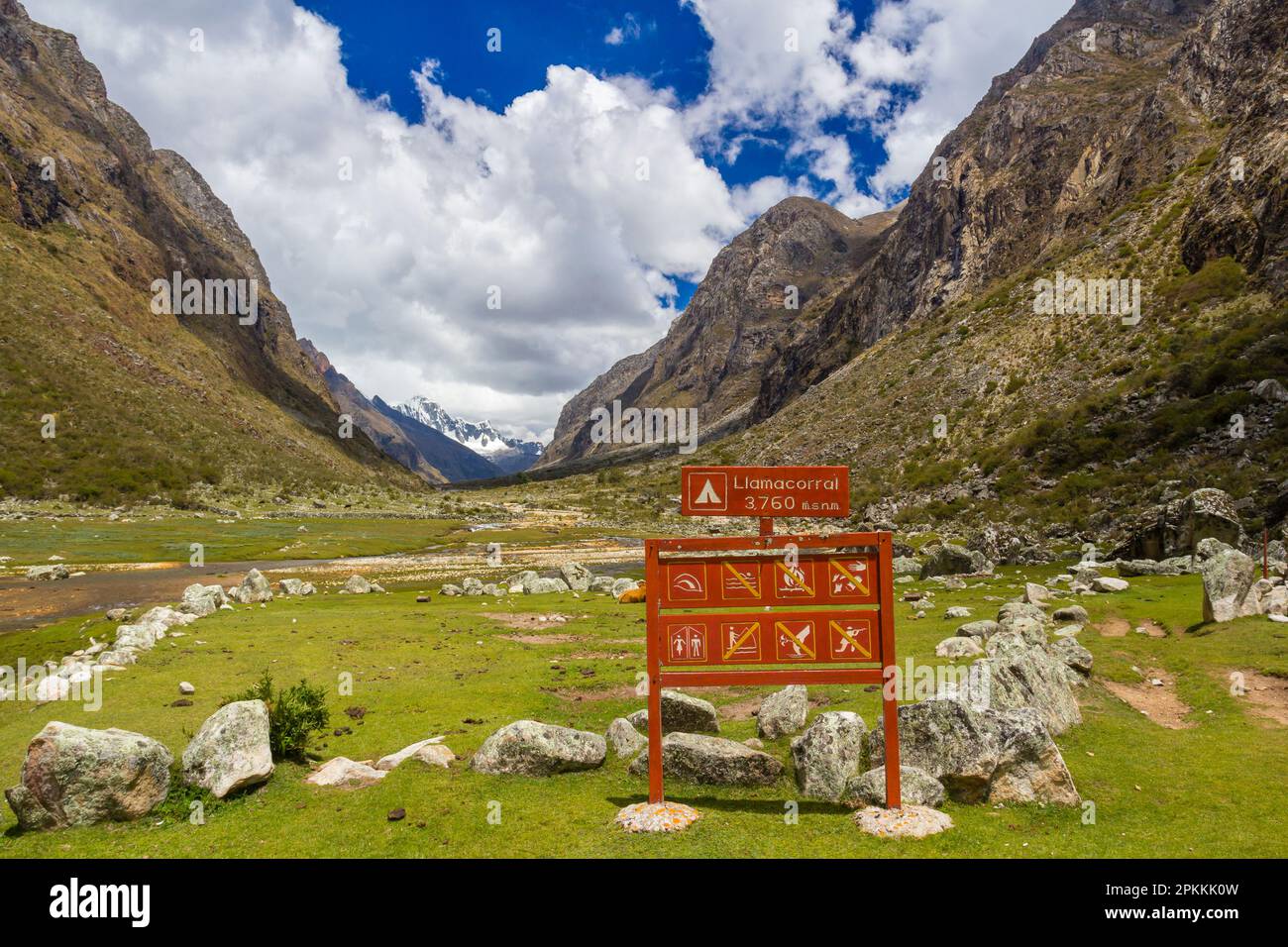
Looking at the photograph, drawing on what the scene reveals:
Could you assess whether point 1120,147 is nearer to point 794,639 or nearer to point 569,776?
point 794,639

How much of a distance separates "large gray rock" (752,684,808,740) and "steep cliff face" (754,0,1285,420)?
66.3m

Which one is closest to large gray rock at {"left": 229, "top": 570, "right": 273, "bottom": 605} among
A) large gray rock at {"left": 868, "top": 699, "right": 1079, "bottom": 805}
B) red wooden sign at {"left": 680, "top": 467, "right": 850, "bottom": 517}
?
red wooden sign at {"left": 680, "top": 467, "right": 850, "bottom": 517}

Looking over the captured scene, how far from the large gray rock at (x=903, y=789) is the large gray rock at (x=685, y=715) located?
4.99 m

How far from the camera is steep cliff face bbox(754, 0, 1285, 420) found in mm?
62438

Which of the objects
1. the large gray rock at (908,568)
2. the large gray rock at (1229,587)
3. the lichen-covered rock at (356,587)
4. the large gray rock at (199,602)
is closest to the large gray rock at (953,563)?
the large gray rock at (908,568)

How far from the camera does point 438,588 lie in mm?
48406

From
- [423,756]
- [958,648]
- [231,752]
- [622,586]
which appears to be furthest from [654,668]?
[622,586]

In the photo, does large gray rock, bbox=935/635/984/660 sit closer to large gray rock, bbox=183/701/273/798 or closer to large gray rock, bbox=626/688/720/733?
large gray rock, bbox=626/688/720/733

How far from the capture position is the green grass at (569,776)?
9.71m

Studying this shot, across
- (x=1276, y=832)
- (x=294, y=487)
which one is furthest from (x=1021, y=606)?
(x=294, y=487)

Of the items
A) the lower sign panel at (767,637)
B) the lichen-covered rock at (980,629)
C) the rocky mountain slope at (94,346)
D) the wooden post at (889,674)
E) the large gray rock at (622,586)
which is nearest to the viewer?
the wooden post at (889,674)

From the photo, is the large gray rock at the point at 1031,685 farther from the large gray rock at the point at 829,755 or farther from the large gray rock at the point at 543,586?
the large gray rock at the point at 543,586

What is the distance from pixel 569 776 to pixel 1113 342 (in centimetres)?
7649
